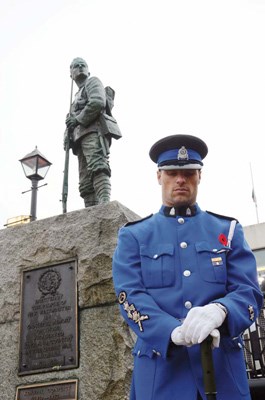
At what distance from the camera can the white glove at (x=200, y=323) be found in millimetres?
1964

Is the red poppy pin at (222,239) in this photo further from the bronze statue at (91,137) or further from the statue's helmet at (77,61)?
the statue's helmet at (77,61)

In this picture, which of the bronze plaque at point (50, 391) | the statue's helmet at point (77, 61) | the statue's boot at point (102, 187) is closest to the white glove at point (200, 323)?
the bronze plaque at point (50, 391)

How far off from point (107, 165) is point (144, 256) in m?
3.07

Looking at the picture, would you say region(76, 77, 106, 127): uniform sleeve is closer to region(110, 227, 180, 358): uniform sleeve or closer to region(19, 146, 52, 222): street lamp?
region(110, 227, 180, 358): uniform sleeve

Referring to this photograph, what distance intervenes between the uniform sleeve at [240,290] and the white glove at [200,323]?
0.10 meters

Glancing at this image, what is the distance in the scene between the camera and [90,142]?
18.5ft

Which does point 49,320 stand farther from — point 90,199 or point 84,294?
point 90,199

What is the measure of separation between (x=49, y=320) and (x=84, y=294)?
0.38 meters

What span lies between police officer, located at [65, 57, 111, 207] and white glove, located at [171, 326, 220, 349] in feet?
10.7

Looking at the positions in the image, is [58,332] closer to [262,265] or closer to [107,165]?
[107,165]

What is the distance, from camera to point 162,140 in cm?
278

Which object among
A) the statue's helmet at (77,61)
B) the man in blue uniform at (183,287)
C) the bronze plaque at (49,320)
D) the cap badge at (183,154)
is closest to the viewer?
the man in blue uniform at (183,287)

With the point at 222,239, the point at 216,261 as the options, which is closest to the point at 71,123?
the point at 222,239

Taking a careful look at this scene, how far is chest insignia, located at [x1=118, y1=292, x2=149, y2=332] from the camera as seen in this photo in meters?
2.23
